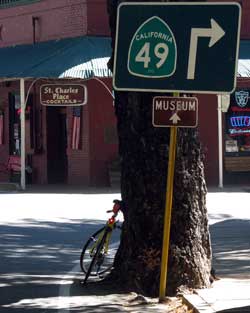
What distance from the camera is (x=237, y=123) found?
28.1 m

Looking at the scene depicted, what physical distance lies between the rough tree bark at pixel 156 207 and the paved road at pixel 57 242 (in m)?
0.77

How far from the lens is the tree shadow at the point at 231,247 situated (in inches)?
478

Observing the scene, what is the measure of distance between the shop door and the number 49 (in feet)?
66.0

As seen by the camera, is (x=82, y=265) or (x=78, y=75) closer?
(x=82, y=265)

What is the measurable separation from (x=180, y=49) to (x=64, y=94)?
16840mm

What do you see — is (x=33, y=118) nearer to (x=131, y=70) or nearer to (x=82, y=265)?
(x=82, y=265)

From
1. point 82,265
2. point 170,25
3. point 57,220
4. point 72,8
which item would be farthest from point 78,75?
point 170,25

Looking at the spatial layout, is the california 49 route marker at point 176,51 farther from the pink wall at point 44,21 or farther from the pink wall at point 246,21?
the pink wall at point 246,21

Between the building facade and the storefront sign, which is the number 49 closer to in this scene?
the building facade

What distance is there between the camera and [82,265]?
1154 centimetres

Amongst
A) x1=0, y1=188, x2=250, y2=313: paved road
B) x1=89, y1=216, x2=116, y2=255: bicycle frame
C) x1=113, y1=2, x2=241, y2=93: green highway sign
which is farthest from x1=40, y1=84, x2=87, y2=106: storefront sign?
x1=113, y1=2, x2=241, y2=93: green highway sign

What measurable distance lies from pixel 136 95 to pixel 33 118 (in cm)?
1957

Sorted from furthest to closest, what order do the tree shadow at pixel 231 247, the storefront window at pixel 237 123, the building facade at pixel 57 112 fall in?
the storefront window at pixel 237 123 < the building facade at pixel 57 112 < the tree shadow at pixel 231 247

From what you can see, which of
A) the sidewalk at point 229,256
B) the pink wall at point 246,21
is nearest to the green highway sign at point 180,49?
the sidewalk at point 229,256
